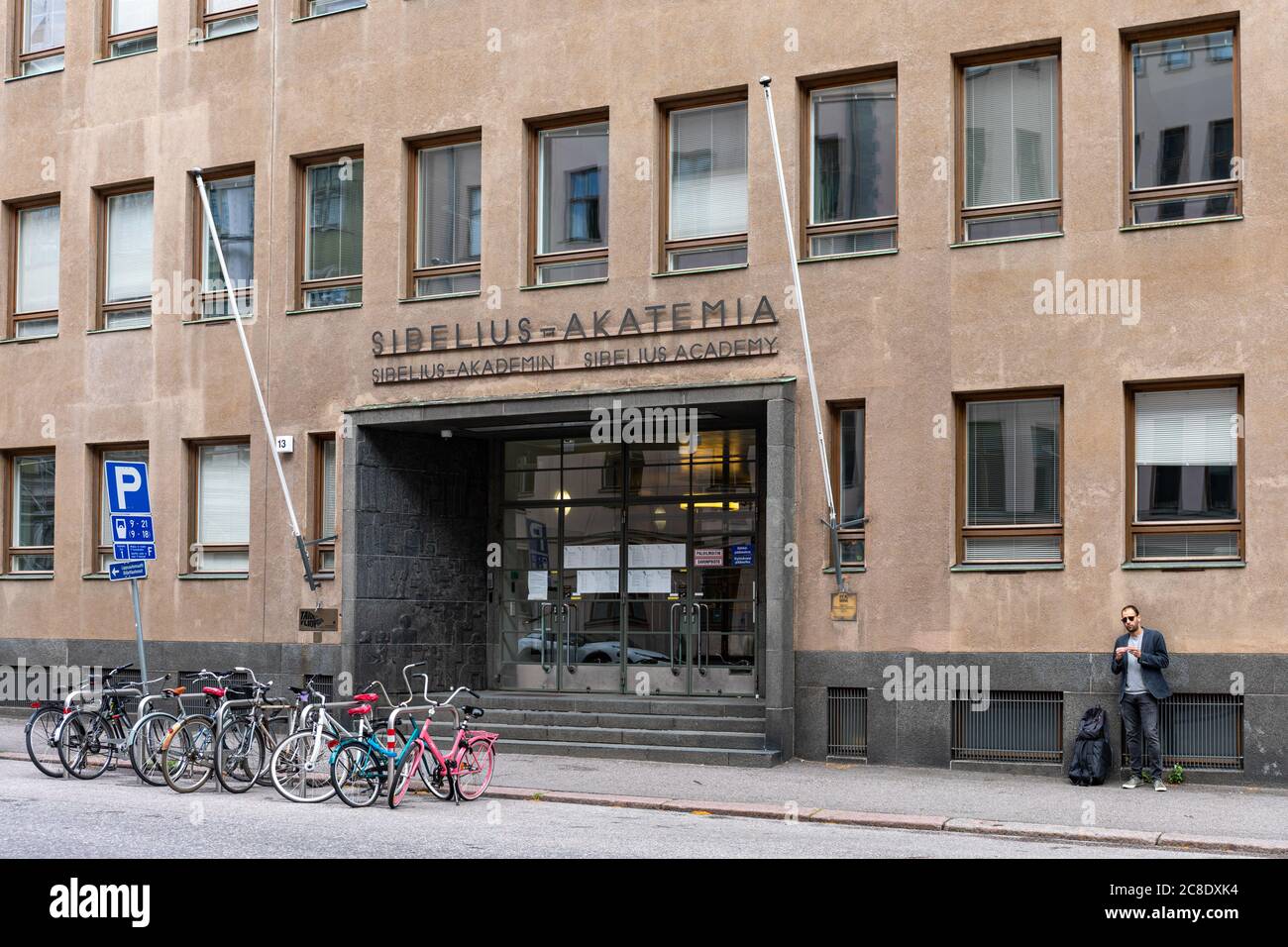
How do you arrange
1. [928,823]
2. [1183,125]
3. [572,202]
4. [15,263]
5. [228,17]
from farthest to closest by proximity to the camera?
[15,263] → [228,17] → [572,202] → [1183,125] → [928,823]

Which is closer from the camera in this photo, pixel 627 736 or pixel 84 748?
pixel 84 748

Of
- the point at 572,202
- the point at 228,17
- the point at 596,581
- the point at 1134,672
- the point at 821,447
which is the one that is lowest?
the point at 1134,672

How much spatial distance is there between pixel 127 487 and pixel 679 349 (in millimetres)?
6290

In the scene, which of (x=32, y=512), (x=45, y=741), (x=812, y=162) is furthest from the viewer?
(x=32, y=512)

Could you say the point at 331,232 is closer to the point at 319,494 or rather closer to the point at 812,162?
A: the point at 319,494

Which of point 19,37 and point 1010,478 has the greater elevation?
point 19,37

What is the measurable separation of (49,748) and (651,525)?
774 centimetres

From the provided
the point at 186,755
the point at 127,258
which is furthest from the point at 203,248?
the point at 186,755

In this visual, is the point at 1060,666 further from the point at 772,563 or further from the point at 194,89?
the point at 194,89

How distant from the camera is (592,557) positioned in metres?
21.3

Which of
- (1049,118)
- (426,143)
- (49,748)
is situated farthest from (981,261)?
(49,748)

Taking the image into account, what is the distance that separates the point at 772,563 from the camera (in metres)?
18.2

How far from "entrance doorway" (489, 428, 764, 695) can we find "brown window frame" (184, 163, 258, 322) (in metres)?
4.18

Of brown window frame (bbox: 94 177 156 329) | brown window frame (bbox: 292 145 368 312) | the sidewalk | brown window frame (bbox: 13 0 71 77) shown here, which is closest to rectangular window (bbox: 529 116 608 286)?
brown window frame (bbox: 292 145 368 312)
